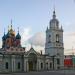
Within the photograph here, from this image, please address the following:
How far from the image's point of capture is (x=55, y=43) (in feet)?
243

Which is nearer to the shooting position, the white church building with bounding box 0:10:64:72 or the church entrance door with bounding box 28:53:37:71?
the white church building with bounding box 0:10:64:72

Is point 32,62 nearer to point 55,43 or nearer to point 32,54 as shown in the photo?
point 32,54

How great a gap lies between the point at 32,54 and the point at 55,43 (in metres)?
8.33

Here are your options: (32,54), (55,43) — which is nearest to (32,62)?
(32,54)

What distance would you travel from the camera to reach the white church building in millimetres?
65875

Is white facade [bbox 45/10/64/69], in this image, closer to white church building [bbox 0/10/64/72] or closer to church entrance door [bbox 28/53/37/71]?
white church building [bbox 0/10/64/72]

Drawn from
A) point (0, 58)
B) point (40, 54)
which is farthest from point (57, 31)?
point (0, 58)

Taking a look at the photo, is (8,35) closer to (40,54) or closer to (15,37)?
(15,37)

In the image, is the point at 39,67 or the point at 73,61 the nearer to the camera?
the point at 39,67

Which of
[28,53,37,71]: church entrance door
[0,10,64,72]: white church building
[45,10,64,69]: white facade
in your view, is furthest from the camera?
[45,10,64,69]: white facade

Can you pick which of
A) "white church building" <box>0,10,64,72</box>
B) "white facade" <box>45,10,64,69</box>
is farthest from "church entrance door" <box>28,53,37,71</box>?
"white facade" <box>45,10,64,69</box>

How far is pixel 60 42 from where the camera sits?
7544 centimetres

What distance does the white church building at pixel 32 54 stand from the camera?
65.9 metres

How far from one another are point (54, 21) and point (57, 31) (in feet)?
9.81
